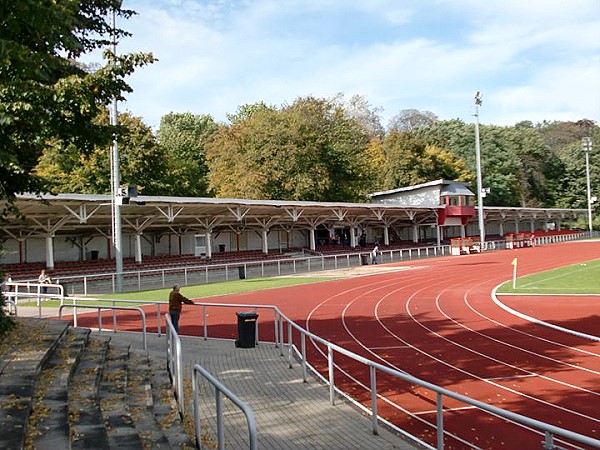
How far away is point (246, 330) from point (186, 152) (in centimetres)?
5244

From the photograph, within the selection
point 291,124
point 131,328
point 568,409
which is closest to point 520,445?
point 568,409

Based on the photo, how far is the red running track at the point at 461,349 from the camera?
8.09 metres

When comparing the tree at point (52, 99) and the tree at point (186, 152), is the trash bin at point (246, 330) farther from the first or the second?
the tree at point (186, 152)

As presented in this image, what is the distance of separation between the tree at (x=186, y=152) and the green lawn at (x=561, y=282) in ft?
96.6

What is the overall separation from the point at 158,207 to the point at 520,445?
89.8ft

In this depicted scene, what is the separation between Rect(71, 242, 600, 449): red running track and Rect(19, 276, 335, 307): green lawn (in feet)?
6.30

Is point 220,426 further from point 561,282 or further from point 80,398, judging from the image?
point 561,282

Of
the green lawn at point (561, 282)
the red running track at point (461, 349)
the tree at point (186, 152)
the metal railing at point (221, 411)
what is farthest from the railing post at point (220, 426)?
the tree at point (186, 152)

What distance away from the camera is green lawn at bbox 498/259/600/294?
22.9 m

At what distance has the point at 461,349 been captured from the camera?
12711 millimetres

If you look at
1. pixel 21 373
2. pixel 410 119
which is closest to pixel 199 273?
pixel 21 373

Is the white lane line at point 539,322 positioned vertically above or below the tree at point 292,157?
below

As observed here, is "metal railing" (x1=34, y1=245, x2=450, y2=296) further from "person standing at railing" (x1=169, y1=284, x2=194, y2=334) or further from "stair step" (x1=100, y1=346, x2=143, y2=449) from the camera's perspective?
"stair step" (x1=100, y1=346, x2=143, y2=449)

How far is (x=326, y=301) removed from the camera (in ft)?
73.7
